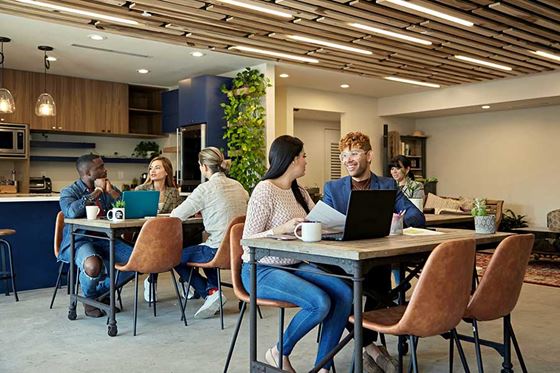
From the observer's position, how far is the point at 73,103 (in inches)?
328

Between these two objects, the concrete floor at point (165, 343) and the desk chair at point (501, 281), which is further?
the concrete floor at point (165, 343)

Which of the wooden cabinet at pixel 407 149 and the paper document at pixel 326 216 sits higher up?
the wooden cabinet at pixel 407 149

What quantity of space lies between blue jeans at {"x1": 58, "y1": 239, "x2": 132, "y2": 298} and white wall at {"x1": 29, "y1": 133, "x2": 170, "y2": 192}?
441 centimetres

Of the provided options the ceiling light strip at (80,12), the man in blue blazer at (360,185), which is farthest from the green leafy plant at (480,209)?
the ceiling light strip at (80,12)

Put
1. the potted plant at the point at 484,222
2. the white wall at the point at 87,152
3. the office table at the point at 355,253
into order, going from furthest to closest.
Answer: the white wall at the point at 87,152 < the potted plant at the point at 484,222 < the office table at the point at 355,253

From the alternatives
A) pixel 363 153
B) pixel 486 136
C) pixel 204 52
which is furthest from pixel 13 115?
pixel 486 136

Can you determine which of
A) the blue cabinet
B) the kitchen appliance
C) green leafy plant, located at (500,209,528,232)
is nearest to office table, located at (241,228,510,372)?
the blue cabinet

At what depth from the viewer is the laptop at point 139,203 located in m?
4.27

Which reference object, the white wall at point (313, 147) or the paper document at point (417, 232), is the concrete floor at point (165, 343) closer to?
the paper document at point (417, 232)

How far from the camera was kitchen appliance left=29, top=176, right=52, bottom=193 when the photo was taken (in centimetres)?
825

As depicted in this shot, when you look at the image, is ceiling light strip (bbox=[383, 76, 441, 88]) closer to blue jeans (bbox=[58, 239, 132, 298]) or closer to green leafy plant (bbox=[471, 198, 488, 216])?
blue jeans (bbox=[58, 239, 132, 298])

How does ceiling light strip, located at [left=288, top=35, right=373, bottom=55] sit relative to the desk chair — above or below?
above

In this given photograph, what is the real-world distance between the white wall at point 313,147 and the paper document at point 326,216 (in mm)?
8144

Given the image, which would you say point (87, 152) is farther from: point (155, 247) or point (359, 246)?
point (359, 246)
